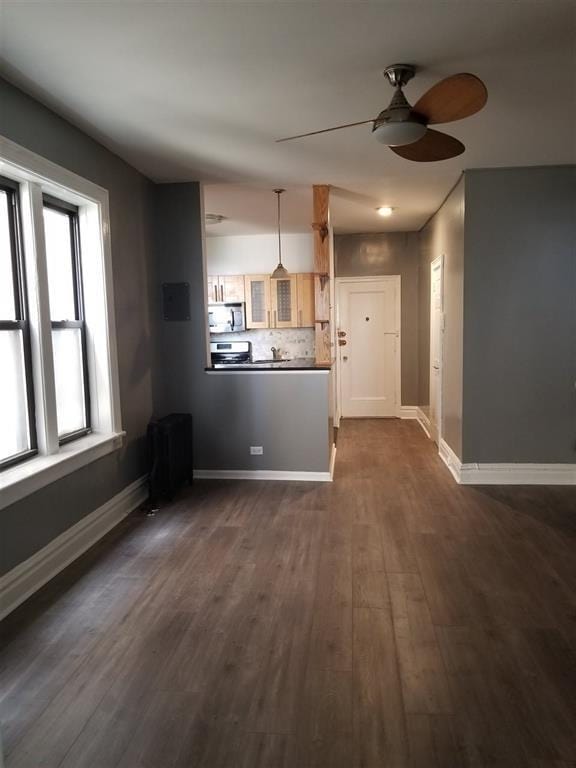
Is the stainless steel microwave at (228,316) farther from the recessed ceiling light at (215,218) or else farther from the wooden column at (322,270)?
the wooden column at (322,270)

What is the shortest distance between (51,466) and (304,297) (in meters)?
4.53

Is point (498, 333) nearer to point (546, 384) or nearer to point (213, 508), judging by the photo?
point (546, 384)

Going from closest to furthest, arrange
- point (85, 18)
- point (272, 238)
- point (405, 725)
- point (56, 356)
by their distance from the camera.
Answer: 1. point (405, 725)
2. point (85, 18)
3. point (56, 356)
4. point (272, 238)

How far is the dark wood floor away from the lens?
1646mm

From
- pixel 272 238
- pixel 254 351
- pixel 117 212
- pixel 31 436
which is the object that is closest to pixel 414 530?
pixel 31 436

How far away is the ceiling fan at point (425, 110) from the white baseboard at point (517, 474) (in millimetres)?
2640

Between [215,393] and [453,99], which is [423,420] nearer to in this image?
[215,393]

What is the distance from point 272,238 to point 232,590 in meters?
5.28

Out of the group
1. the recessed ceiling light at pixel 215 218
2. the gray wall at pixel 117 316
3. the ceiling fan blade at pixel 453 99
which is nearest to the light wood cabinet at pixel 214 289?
the recessed ceiling light at pixel 215 218

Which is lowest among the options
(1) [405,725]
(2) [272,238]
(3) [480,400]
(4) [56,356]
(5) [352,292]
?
(1) [405,725]

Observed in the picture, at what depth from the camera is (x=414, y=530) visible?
10.9 ft

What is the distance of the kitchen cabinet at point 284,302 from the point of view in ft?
22.1

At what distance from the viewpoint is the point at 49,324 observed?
286 centimetres

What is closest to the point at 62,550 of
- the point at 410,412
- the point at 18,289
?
the point at 18,289
